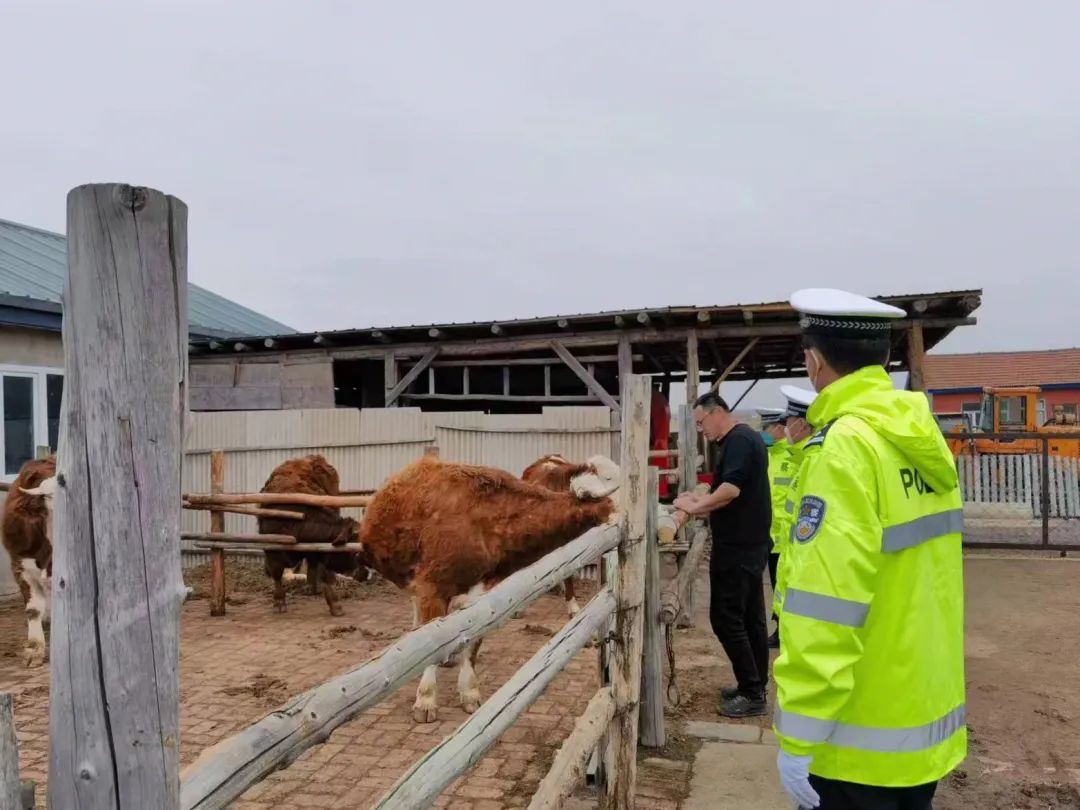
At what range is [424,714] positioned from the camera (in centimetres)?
527

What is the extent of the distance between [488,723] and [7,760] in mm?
1795

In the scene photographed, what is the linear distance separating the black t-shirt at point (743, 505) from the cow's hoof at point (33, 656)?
5.56 meters

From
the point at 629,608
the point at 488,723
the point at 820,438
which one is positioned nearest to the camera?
the point at 820,438

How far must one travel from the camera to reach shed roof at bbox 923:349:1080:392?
37844 millimetres

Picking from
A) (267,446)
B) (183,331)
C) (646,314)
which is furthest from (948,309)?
(183,331)

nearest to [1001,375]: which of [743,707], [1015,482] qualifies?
[1015,482]

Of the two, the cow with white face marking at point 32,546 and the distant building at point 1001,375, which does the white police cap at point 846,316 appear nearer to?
the cow with white face marking at point 32,546

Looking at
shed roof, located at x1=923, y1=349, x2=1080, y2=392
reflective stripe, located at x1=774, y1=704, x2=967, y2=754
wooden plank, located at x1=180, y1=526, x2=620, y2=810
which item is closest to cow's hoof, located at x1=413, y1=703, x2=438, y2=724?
wooden plank, located at x1=180, y1=526, x2=620, y2=810

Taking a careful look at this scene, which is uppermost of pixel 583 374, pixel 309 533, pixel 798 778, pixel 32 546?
pixel 583 374

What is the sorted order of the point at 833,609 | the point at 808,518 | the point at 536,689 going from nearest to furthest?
the point at 833,609 → the point at 808,518 → the point at 536,689

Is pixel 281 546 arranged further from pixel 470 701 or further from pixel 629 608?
pixel 629 608

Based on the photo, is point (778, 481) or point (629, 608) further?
point (778, 481)

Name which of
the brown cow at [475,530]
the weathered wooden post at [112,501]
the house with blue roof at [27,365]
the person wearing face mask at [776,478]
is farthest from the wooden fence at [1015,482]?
the weathered wooden post at [112,501]

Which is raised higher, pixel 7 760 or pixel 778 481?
pixel 7 760
